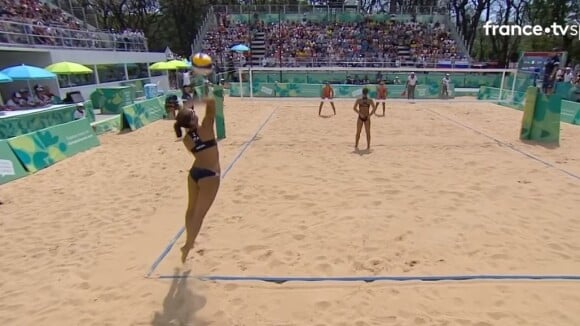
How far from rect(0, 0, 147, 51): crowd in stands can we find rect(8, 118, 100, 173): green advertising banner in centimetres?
854

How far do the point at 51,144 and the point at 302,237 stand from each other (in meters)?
6.36

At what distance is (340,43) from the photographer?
27.5 metres

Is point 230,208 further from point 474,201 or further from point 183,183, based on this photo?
point 474,201

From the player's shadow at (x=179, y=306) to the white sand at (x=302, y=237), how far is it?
13 mm

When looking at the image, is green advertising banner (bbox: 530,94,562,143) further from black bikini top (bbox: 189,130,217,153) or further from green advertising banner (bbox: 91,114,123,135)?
green advertising banner (bbox: 91,114,123,135)

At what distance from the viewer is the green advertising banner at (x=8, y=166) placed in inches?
254

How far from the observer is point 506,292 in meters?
3.14

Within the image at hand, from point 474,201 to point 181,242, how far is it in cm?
392

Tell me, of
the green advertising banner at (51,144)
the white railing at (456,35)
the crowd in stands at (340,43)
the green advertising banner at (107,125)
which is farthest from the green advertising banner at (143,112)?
the white railing at (456,35)

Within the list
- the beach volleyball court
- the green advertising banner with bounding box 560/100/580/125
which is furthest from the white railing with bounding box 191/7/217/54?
the green advertising banner with bounding box 560/100/580/125

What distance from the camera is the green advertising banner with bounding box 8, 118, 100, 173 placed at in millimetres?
6965

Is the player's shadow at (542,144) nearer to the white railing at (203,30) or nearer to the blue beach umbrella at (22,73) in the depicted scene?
the blue beach umbrella at (22,73)

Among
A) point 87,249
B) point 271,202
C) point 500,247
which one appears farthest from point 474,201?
point 87,249

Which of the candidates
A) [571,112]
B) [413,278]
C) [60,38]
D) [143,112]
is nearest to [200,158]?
[413,278]
